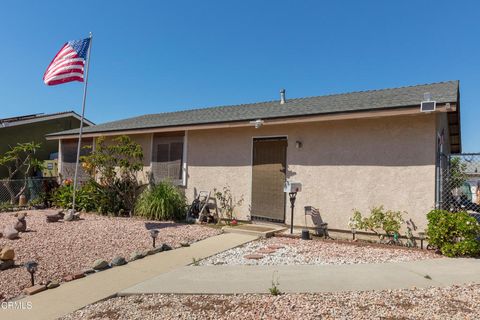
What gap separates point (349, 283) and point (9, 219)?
33.2 ft

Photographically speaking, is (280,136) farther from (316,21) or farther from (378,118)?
(316,21)

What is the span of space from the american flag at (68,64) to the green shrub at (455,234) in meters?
10.1

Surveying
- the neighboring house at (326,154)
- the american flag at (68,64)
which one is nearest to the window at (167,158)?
the neighboring house at (326,154)

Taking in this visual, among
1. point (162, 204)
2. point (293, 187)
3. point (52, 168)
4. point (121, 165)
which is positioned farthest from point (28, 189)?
point (293, 187)

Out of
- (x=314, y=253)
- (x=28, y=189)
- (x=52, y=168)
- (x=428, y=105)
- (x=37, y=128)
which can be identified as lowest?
(x=314, y=253)

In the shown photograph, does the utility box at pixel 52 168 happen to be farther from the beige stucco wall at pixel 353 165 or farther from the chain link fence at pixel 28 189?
the beige stucco wall at pixel 353 165

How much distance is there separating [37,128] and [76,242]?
577 inches

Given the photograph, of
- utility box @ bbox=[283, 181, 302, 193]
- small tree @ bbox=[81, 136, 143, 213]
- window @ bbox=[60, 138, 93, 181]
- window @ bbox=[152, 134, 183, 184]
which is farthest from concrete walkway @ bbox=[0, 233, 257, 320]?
window @ bbox=[60, 138, 93, 181]

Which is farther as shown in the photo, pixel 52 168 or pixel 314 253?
pixel 52 168

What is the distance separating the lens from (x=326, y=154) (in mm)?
8055

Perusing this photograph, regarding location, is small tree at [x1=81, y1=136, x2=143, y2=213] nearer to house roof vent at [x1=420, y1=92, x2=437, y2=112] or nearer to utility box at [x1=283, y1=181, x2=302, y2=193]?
utility box at [x1=283, y1=181, x2=302, y2=193]

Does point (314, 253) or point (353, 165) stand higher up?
point (353, 165)

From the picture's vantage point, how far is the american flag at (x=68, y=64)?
9.69 m

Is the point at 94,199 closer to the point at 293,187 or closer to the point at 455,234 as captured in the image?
the point at 293,187
